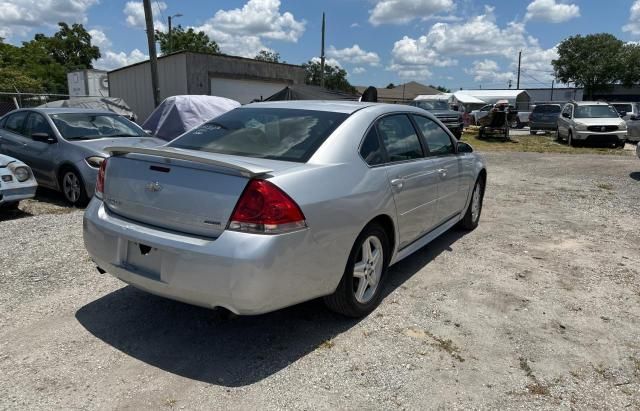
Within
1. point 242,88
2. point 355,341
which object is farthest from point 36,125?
point 242,88

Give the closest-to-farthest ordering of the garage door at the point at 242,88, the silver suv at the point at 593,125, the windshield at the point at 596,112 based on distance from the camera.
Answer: the silver suv at the point at 593,125 → the windshield at the point at 596,112 → the garage door at the point at 242,88

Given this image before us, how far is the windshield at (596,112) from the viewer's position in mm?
18047

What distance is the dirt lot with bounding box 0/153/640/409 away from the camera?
8.80ft

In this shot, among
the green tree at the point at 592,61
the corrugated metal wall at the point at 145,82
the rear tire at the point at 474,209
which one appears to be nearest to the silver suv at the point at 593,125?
the rear tire at the point at 474,209

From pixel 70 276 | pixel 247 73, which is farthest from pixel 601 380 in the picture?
pixel 247 73

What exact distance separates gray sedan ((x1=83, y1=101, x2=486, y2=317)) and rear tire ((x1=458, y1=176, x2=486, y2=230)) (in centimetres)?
179

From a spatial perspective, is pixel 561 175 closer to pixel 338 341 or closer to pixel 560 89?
pixel 338 341

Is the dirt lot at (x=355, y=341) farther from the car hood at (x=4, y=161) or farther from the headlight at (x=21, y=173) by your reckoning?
the car hood at (x=4, y=161)

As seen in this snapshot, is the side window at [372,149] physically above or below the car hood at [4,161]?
above

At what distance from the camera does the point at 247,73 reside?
22.3m

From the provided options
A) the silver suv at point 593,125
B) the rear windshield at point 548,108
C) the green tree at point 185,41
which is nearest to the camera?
the silver suv at point 593,125

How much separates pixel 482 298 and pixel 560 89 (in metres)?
60.1

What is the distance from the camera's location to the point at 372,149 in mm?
3656

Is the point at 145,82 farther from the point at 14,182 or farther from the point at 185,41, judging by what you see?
the point at 185,41
